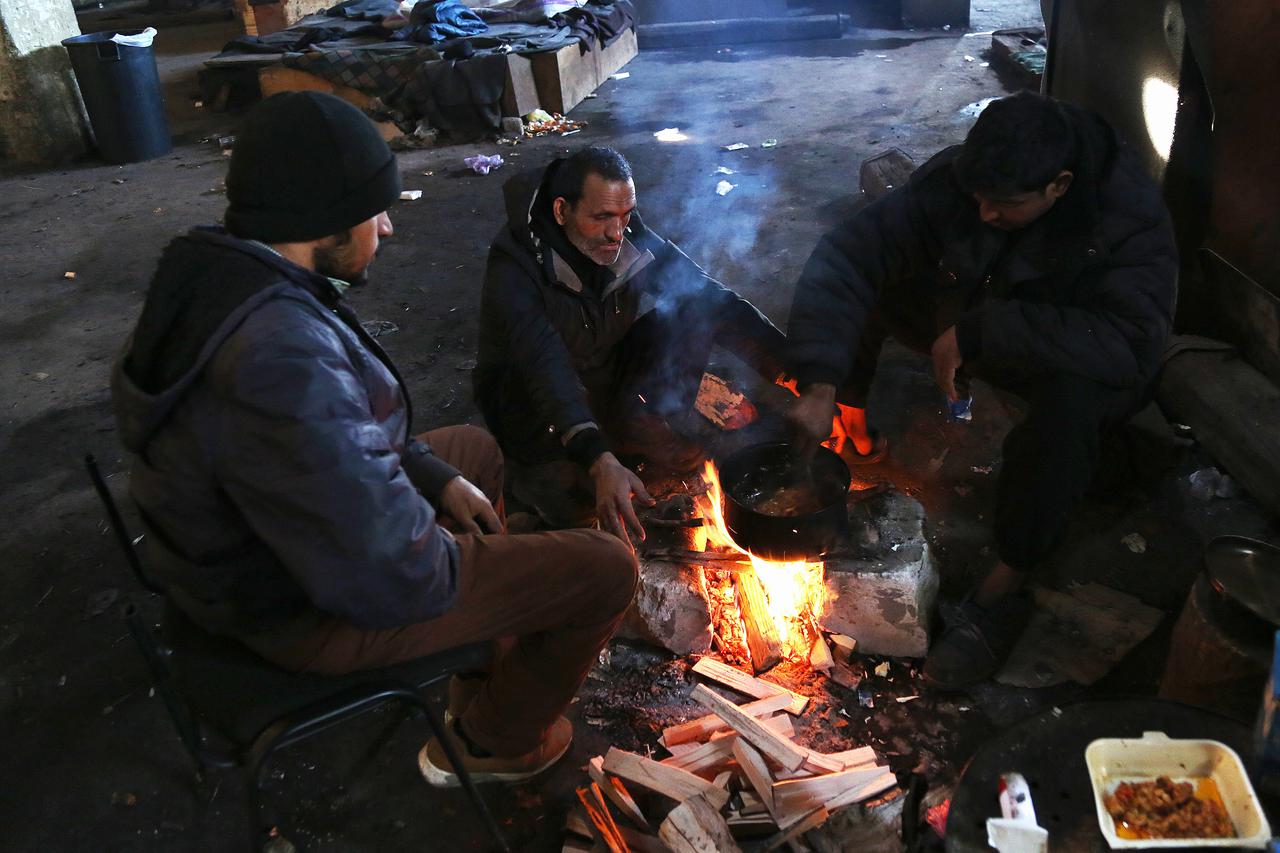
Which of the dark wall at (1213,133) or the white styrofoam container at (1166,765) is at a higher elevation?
the dark wall at (1213,133)

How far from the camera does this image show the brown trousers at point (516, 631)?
2.35 metres

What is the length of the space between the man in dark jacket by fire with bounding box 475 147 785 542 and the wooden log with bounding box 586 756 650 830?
0.77m

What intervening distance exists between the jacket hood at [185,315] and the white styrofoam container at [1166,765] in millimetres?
2150

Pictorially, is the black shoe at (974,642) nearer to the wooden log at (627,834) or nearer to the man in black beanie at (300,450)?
the wooden log at (627,834)

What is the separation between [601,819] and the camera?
277 centimetres

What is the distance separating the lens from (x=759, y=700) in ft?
10.6

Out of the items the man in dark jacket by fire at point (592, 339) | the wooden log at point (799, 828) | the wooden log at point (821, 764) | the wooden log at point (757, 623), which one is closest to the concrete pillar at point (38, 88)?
the man in dark jacket by fire at point (592, 339)

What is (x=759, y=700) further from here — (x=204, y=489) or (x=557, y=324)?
(x=204, y=489)

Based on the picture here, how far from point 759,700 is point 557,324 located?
170cm

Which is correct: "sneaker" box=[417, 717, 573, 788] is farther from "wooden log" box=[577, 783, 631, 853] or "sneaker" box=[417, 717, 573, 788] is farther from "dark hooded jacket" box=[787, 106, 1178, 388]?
"dark hooded jacket" box=[787, 106, 1178, 388]

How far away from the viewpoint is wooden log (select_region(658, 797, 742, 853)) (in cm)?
258

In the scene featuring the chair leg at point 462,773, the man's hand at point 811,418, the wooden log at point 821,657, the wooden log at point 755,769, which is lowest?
the wooden log at point 821,657

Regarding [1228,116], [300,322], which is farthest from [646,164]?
[300,322]

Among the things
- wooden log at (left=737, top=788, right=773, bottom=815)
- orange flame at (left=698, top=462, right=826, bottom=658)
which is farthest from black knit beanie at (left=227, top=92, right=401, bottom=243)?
wooden log at (left=737, top=788, right=773, bottom=815)
